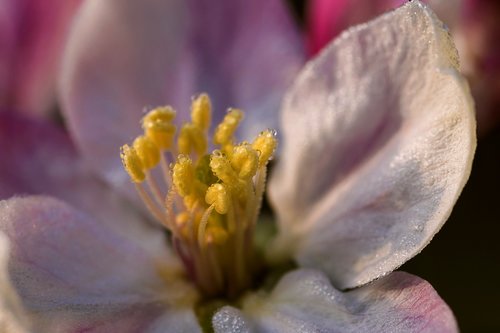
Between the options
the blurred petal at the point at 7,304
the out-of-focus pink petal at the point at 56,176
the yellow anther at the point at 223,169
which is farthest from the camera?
the out-of-focus pink petal at the point at 56,176

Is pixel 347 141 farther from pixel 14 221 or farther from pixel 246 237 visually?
pixel 14 221

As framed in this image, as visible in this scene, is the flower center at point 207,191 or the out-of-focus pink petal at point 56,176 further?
the out-of-focus pink petal at point 56,176

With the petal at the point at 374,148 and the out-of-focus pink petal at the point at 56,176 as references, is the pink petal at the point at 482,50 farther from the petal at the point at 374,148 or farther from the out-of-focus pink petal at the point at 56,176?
the out-of-focus pink petal at the point at 56,176

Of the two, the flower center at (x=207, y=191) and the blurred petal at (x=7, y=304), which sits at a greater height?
the flower center at (x=207, y=191)

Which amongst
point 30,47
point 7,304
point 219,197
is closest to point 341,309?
point 219,197

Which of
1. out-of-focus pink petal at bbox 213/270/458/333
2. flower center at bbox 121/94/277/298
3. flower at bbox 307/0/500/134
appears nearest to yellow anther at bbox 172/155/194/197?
flower center at bbox 121/94/277/298

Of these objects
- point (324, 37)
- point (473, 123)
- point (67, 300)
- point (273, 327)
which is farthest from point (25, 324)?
point (324, 37)

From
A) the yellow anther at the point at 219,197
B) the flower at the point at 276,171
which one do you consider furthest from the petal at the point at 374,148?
the yellow anther at the point at 219,197

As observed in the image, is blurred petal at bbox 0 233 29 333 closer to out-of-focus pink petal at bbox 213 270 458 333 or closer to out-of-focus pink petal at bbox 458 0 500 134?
out-of-focus pink petal at bbox 213 270 458 333
